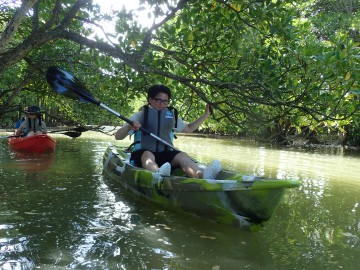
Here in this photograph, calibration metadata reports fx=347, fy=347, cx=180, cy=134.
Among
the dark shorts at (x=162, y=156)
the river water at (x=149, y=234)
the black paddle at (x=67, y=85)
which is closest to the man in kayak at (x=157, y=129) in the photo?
the dark shorts at (x=162, y=156)

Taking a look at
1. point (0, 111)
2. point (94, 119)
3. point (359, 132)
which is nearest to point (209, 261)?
point (0, 111)

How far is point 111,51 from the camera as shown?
4293 mm

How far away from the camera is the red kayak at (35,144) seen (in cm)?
950

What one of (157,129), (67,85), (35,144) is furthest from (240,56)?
(35,144)

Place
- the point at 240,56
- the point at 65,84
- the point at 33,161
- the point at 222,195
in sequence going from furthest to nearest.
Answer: the point at 33,161 → the point at 65,84 → the point at 240,56 → the point at 222,195

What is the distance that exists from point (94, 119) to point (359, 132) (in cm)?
1567

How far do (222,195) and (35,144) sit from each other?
7.66m

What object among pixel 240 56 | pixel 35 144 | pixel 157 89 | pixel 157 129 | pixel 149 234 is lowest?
pixel 149 234

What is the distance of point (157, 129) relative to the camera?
5211 millimetres

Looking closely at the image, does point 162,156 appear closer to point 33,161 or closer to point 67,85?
point 67,85

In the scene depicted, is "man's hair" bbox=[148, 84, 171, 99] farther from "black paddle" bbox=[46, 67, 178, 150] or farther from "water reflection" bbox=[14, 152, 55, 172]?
"water reflection" bbox=[14, 152, 55, 172]

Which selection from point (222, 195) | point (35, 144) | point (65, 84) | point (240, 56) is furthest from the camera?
point (35, 144)

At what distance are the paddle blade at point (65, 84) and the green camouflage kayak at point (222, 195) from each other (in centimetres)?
164

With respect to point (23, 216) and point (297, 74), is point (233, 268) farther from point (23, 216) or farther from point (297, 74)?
point (23, 216)
